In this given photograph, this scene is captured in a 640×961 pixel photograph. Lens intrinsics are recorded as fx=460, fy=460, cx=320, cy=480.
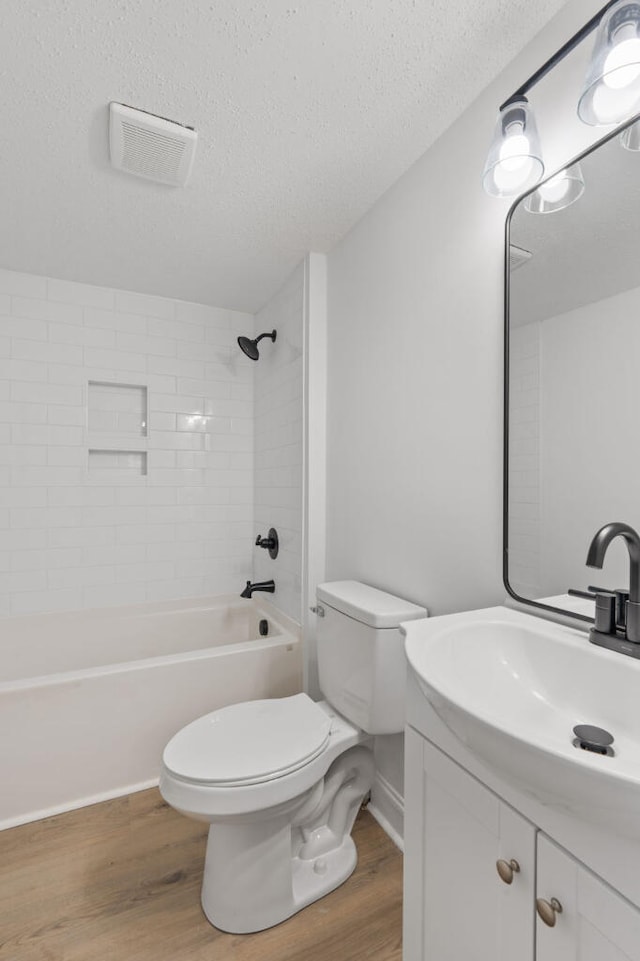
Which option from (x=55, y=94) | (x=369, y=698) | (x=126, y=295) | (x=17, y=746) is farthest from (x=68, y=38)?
(x=17, y=746)

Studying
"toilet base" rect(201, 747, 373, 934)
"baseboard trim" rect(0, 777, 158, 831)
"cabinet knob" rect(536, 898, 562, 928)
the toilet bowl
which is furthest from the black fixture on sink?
"cabinet knob" rect(536, 898, 562, 928)

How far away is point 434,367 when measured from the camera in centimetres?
144

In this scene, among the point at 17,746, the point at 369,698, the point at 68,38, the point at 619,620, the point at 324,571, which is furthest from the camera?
the point at 324,571

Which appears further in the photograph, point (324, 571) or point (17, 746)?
point (324, 571)

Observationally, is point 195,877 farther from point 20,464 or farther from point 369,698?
point 20,464

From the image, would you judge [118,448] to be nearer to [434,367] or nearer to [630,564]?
[434,367]

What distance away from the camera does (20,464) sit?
236 centimetres

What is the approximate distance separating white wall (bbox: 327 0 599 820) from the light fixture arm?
4 cm

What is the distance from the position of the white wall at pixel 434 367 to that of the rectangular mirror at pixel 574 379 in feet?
0.25

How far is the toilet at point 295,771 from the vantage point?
1.22 metres

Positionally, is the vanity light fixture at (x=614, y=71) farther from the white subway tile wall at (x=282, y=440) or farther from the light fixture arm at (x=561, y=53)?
the white subway tile wall at (x=282, y=440)

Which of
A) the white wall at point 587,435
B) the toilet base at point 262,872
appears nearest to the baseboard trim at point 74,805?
→ the toilet base at point 262,872

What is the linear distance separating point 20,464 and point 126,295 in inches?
42.3

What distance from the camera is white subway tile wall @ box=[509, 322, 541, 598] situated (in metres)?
1.10
